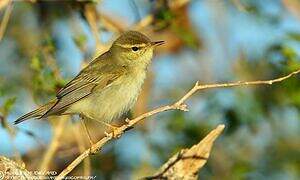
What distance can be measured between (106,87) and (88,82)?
151 mm

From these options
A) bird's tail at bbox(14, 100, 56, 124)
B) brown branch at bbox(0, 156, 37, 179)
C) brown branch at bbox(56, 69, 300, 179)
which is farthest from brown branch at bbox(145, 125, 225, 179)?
bird's tail at bbox(14, 100, 56, 124)

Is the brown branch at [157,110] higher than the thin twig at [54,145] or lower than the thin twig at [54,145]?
higher

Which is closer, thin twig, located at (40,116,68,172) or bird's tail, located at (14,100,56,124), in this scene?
bird's tail, located at (14,100,56,124)

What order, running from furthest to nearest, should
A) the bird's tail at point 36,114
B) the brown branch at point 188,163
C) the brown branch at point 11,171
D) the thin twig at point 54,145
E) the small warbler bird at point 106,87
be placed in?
the thin twig at point 54,145
the small warbler bird at point 106,87
the bird's tail at point 36,114
the brown branch at point 188,163
the brown branch at point 11,171

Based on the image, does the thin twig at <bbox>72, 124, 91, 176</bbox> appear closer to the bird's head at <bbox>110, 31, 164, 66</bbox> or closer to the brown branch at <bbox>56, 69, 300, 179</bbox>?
the bird's head at <bbox>110, 31, 164, 66</bbox>

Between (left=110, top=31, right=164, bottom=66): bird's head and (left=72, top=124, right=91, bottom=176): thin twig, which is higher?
A: (left=110, top=31, right=164, bottom=66): bird's head

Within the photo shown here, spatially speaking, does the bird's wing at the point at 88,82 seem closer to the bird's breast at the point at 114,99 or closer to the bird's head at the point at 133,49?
the bird's breast at the point at 114,99

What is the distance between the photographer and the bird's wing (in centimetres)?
594

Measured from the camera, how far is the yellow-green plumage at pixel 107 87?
5.86m

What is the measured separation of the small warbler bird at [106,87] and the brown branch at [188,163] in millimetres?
1179

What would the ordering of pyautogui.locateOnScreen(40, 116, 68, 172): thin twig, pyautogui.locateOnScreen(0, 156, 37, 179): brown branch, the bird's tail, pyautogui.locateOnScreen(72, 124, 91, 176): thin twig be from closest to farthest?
1. pyautogui.locateOnScreen(0, 156, 37, 179): brown branch
2. the bird's tail
3. pyautogui.locateOnScreen(72, 124, 91, 176): thin twig
4. pyautogui.locateOnScreen(40, 116, 68, 172): thin twig

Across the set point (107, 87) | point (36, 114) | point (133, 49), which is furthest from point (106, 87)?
point (36, 114)

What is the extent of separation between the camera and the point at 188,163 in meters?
4.74

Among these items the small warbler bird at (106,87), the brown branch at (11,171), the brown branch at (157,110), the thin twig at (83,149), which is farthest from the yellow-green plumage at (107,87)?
the brown branch at (11,171)
